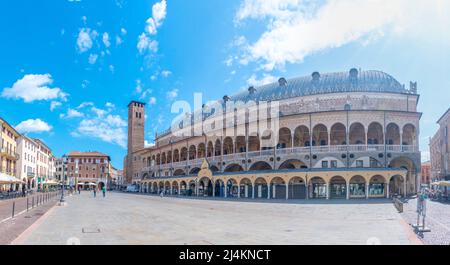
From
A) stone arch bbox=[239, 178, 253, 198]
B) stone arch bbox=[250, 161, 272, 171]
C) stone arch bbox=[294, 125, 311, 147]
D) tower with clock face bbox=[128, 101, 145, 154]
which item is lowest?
stone arch bbox=[239, 178, 253, 198]

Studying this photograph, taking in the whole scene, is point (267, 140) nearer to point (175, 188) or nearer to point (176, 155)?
point (175, 188)

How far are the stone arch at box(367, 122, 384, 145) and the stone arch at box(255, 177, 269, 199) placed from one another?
14833 mm

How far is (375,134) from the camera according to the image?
47.0 meters

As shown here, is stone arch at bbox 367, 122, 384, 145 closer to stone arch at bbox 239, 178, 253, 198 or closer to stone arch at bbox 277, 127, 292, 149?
stone arch at bbox 277, 127, 292, 149

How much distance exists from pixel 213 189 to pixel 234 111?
14.3 meters

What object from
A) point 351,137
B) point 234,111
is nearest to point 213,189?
point 234,111

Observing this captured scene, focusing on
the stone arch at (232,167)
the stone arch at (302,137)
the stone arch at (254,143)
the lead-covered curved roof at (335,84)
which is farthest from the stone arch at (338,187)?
the stone arch at (232,167)

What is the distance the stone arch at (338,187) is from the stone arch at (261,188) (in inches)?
327

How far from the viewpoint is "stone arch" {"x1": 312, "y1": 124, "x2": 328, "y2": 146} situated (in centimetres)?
4722

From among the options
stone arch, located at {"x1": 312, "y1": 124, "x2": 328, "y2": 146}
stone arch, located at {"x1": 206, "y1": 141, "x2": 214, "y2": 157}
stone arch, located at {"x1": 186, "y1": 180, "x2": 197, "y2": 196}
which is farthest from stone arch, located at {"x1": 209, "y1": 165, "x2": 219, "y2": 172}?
stone arch, located at {"x1": 312, "y1": 124, "x2": 328, "y2": 146}

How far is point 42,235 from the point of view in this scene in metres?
13.4

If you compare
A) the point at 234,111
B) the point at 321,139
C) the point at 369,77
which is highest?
the point at 369,77

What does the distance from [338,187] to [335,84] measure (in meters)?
18.0
